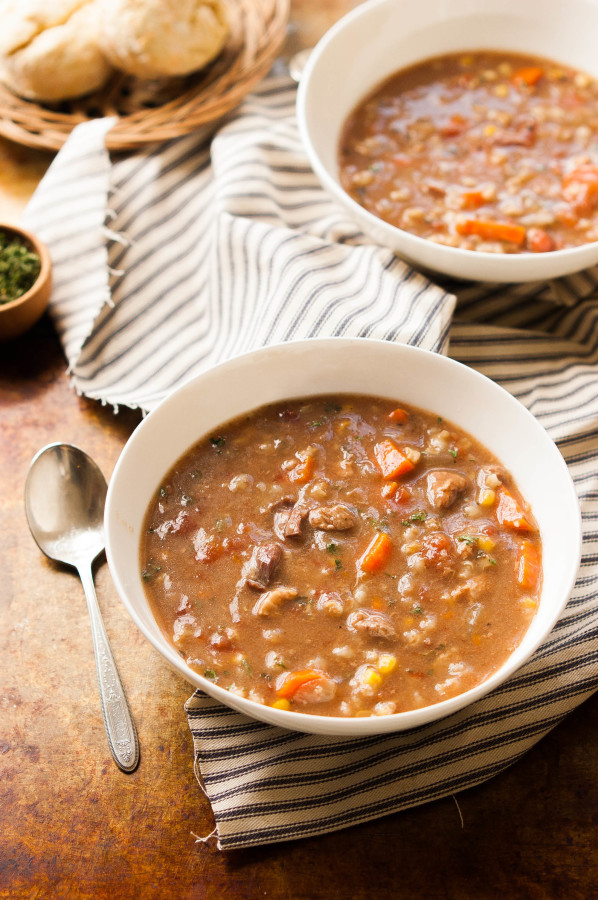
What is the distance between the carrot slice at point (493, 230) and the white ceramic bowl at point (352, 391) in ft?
3.93

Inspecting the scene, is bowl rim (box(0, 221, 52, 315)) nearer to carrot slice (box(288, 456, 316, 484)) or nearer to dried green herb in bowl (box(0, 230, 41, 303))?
dried green herb in bowl (box(0, 230, 41, 303))

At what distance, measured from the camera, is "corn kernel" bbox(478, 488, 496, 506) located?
316cm

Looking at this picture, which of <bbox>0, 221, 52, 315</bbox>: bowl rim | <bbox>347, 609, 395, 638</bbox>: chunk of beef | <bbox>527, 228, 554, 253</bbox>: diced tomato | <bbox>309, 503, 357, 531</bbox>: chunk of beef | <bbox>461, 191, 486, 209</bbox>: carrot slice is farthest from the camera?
<bbox>461, 191, 486, 209</bbox>: carrot slice

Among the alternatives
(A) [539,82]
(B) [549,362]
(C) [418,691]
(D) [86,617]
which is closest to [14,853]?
(D) [86,617]

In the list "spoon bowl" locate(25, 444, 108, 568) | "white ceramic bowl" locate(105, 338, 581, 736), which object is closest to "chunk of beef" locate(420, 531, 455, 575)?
"white ceramic bowl" locate(105, 338, 581, 736)

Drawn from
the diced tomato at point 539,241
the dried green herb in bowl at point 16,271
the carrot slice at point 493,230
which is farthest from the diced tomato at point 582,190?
the dried green herb in bowl at point 16,271

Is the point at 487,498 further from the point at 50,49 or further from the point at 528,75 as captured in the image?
the point at 50,49

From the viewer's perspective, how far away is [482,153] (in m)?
4.57

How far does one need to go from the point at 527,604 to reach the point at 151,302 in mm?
2384

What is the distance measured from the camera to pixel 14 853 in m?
2.86

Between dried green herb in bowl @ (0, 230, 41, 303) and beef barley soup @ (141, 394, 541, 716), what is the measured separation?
4.61ft

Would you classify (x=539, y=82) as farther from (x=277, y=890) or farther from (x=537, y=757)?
(x=277, y=890)

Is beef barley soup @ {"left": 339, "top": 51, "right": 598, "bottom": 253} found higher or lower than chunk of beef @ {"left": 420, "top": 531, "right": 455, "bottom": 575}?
higher

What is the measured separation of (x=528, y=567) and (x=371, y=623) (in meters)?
0.60
